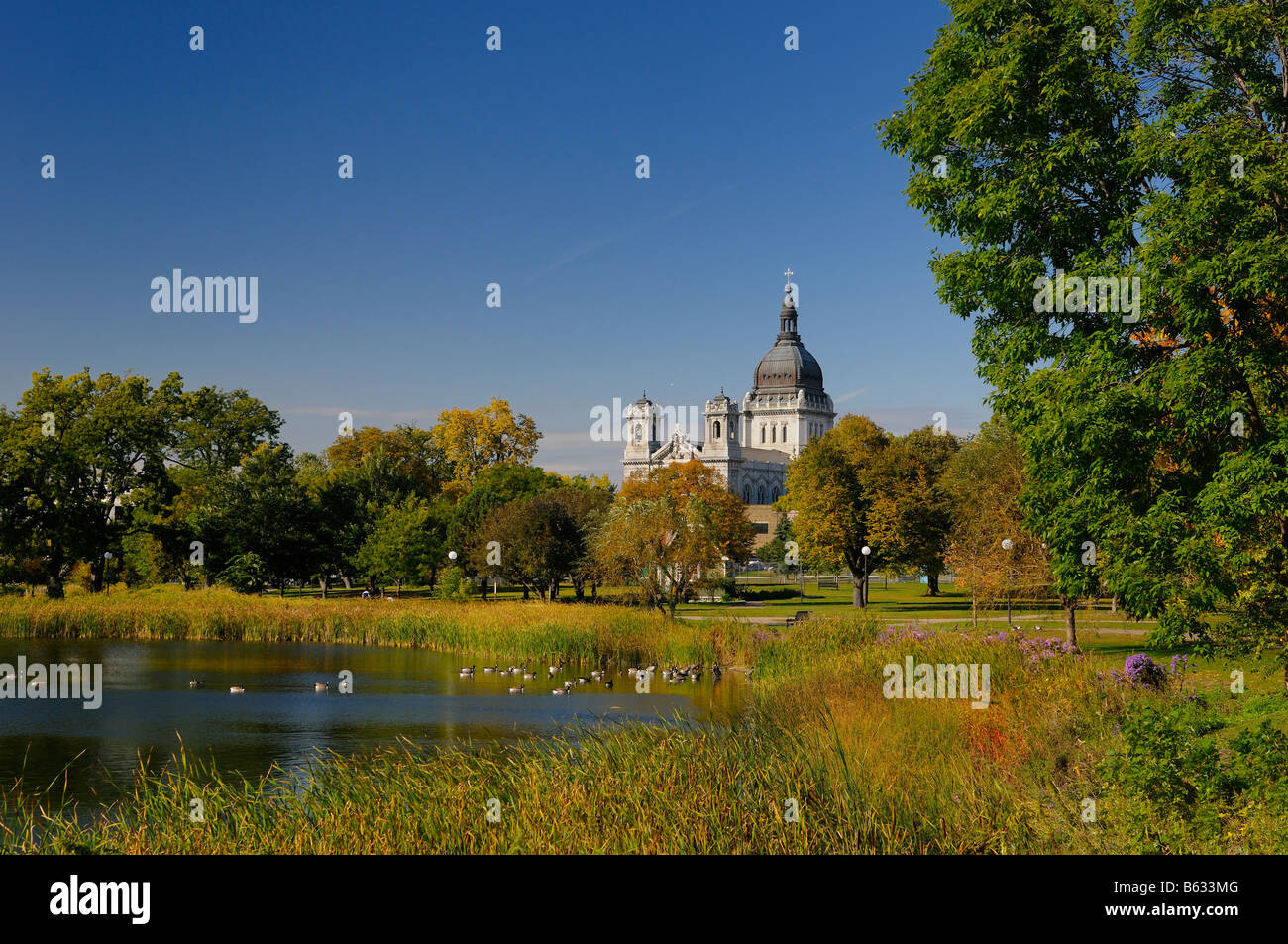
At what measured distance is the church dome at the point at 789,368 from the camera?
193 meters

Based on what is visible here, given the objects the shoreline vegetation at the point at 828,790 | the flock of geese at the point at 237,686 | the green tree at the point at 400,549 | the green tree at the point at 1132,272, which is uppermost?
the green tree at the point at 1132,272

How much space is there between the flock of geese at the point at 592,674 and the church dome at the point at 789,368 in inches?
6612

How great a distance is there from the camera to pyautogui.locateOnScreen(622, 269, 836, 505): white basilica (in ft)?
544

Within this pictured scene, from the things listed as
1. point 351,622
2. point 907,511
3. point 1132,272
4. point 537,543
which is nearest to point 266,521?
point 537,543

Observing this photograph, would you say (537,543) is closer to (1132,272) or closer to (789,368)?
(1132,272)

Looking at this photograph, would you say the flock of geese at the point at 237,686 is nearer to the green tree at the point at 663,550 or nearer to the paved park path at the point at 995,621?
the paved park path at the point at 995,621

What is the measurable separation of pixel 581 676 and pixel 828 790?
55.3 ft

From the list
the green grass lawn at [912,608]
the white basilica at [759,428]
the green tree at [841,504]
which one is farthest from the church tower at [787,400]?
the green tree at [841,504]

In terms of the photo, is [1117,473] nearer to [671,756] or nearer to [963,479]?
[671,756]

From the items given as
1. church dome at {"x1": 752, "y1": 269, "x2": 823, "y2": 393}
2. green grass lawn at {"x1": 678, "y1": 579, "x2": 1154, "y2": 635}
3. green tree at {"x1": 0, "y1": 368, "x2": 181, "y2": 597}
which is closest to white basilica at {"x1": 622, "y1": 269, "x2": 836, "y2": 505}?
church dome at {"x1": 752, "y1": 269, "x2": 823, "y2": 393}

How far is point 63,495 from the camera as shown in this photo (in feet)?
140

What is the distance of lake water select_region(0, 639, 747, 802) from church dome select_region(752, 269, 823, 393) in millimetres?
166911
